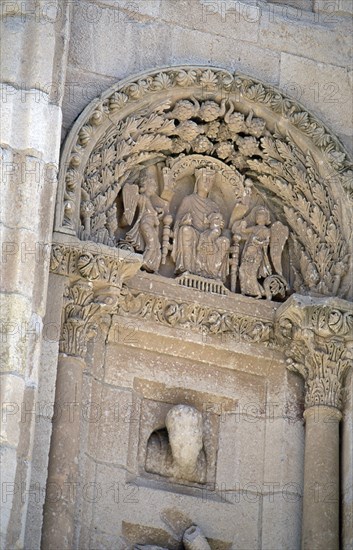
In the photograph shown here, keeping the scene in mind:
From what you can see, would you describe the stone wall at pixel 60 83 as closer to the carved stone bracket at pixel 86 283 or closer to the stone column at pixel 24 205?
the stone column at pixel 24 205

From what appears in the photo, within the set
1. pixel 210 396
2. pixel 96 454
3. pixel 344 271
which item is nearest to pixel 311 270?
pixel 344 271

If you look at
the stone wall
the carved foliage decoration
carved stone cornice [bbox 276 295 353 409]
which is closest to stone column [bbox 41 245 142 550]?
the stone wall

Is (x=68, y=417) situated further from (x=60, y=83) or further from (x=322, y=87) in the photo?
(x=322, y=87)

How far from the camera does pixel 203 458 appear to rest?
488 inches

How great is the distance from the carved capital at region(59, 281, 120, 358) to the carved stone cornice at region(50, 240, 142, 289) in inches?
2.6

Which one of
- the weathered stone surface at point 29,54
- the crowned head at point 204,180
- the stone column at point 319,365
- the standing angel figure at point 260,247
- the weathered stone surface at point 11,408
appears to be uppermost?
the weathered stone surface at point 29,54

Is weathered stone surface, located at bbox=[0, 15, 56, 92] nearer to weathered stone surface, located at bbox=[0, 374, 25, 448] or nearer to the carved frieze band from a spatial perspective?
the carved frieze band

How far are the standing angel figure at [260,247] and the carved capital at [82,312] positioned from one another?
118 cm

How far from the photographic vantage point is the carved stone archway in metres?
12.1

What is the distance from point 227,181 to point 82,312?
165 cm

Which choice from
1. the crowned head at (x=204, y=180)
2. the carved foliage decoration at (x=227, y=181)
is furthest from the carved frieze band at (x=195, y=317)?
the crowned head at (x=204, y=180)

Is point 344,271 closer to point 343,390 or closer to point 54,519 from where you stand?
point 343,390

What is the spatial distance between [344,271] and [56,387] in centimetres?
224

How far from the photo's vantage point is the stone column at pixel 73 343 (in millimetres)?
11492
